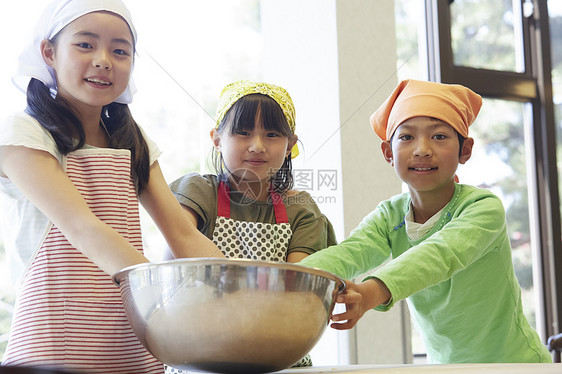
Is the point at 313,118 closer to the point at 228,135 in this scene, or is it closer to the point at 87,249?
the point at 228,135

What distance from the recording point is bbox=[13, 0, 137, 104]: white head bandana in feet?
2.94

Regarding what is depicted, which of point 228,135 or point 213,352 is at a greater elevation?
point 228,135

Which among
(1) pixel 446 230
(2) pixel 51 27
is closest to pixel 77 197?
(2) pixel 51 27

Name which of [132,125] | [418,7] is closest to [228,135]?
[132,125]

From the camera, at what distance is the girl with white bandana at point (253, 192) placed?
45.3 inches

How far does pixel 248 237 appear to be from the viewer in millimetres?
1155

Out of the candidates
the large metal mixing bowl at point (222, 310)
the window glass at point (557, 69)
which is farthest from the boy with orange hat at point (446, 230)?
the window glass at point (557, 69)

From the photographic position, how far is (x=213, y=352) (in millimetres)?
598

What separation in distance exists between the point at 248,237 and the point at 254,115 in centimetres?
22

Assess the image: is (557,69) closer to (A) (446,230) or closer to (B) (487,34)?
(B) (487,34)

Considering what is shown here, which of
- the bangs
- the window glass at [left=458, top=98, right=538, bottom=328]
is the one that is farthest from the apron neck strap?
the window glass at [left=458, top=98, right=538, bottom=328]

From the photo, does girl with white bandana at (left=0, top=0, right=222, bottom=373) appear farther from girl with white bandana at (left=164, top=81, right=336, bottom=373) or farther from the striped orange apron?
girl with white bandana at (left=164, top=81, right=336, bottom=373)

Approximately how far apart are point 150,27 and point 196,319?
1.11 m

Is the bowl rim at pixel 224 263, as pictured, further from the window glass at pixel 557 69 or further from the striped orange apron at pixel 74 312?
the window glass at pixel 557 69
